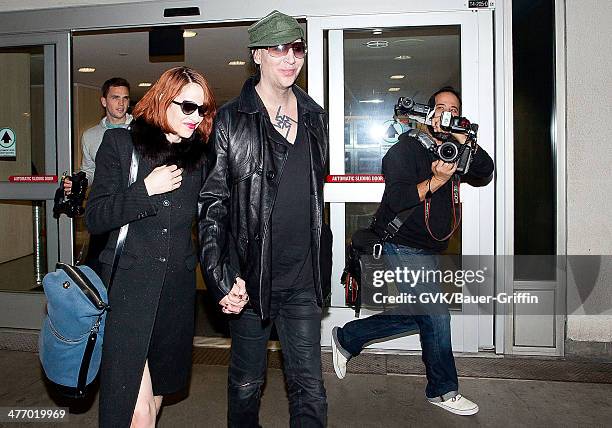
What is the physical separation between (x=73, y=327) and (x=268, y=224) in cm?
82

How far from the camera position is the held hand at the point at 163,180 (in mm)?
2393

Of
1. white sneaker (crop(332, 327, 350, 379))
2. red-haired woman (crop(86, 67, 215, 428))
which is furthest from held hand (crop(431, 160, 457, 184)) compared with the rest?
red-haired woman (crop(86, 67, 215, 428))

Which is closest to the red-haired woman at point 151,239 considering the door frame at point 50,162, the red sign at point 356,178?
the red sign at point 356,178

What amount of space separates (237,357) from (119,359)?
0.53 m

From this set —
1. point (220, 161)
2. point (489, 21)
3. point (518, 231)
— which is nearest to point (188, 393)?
point (220, 161)

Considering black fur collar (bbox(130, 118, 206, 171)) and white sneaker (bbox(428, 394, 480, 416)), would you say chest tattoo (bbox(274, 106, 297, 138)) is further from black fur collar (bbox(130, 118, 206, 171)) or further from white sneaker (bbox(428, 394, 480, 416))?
white sneaker (bbox(428, 394, 480, 416))

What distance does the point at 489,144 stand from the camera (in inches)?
181

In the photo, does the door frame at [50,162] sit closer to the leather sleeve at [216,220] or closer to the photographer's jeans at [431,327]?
the photographer's jeans at [431,327]

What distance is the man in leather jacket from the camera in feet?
8.49

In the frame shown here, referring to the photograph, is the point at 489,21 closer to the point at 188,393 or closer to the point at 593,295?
the point at 593,295

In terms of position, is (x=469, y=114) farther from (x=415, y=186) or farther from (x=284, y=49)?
(x=284, y=49)

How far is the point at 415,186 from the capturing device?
3.63m

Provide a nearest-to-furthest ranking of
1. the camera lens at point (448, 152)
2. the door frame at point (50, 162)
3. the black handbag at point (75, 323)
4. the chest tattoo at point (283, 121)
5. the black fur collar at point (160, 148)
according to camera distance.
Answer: the black handbag at point (75, 323) → the black fur collar at point (160, 148) → the chest tattoo at point (283, 121) → the camera lens at point (448, 152) → the door frame at point (50, 162)

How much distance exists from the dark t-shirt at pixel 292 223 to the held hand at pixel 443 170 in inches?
42.2
